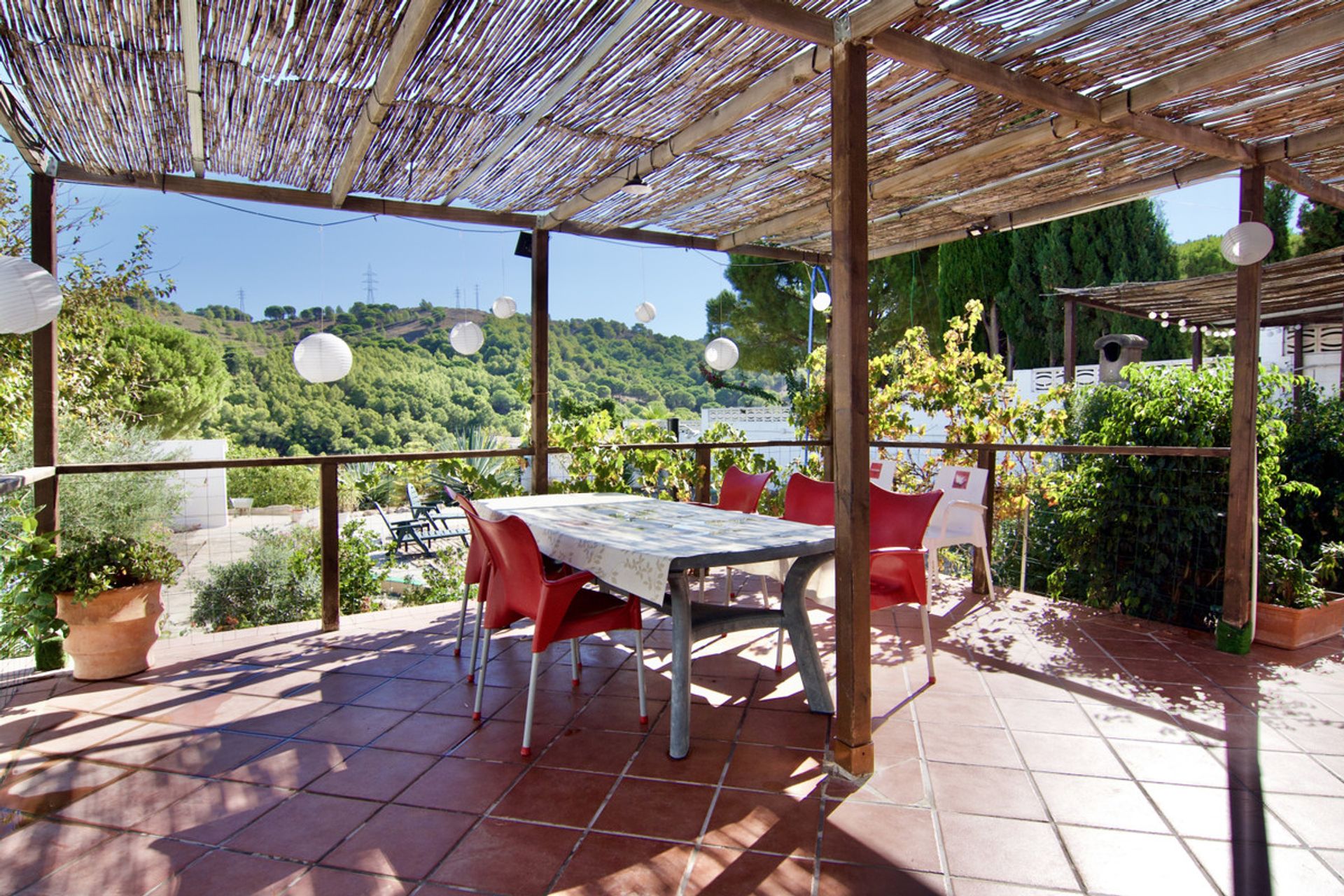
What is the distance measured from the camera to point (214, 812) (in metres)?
2.23

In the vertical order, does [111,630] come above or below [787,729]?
above

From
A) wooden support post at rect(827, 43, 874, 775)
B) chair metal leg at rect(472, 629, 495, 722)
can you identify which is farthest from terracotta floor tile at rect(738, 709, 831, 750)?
chair metal leg at rect(472, 629, 495, 722)

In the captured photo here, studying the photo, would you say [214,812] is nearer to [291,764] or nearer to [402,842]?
[291,764]

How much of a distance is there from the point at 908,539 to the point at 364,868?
7.53 ft

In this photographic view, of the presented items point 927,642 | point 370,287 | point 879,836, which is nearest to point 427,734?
point 879,836

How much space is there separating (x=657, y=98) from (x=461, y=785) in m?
2.55

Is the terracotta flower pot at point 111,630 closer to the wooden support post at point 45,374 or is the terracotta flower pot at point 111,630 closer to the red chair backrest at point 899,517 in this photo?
the wooden support post at point 45,374

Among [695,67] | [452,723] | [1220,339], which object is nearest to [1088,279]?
[1220,339]

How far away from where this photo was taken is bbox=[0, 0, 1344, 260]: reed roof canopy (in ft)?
7.98

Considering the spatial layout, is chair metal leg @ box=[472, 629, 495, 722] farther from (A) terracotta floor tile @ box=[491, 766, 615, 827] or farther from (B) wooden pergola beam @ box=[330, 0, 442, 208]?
(B) wooden pergola beam @ box=[330, 0, 442, 208]

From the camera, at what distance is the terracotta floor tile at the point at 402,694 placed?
3027 millimetres

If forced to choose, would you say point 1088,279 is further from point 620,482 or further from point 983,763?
point 983,763

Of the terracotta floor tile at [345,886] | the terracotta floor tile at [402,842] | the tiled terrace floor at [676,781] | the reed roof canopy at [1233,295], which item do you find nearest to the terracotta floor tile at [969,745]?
the tiled terrace floor at [676,781]

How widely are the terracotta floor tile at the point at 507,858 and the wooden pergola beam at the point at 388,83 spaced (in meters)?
2.29
